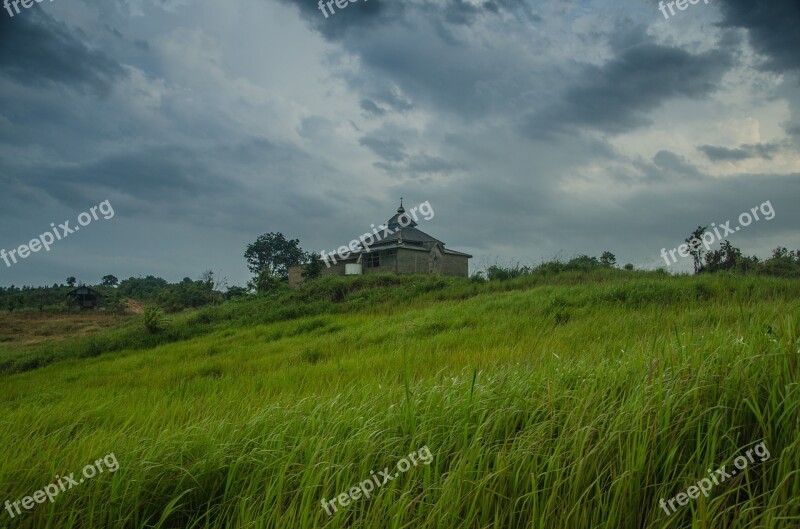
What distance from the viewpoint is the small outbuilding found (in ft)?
149

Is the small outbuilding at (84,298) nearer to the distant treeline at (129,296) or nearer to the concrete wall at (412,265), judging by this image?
the distant treeline at (129,296)

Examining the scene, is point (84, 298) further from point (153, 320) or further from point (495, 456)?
point (495, 456)

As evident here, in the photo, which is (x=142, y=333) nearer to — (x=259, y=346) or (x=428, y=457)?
(x=259, y=346)

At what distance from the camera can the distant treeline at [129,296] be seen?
128 feet

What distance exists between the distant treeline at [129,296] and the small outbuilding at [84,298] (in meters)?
0.67

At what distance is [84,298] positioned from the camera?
46.1 m

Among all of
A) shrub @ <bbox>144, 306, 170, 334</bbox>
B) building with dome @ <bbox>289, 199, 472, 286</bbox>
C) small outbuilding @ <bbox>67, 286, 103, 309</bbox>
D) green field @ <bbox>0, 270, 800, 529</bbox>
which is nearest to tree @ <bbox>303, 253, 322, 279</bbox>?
building with dome @ <bbox>289, 199, 472, 286</bbox>

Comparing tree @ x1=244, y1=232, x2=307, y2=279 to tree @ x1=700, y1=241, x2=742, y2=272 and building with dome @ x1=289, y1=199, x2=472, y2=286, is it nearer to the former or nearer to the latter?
building with dome @ x1=289, y1=199, x2=472, y2=286

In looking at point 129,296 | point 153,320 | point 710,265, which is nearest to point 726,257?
point 710,265

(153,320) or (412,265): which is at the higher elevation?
(412,265)

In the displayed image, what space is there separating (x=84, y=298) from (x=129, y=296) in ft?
13.4

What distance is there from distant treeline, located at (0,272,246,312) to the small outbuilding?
0.67m

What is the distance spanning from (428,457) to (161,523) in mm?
1437

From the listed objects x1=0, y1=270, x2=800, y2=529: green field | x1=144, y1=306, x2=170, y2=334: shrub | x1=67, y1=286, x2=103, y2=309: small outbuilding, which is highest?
x1=67, y1=286, x2=103, y2=309: small outbuilding
